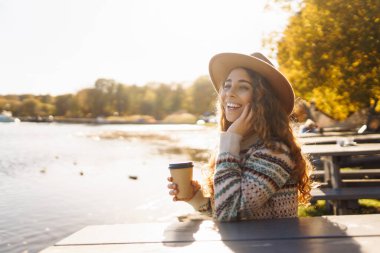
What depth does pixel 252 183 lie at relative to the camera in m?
2.18

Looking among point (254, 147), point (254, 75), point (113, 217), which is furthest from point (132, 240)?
point (113, 217)

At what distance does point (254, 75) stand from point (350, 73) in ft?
34.7

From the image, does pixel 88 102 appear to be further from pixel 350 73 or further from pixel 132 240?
pixel 132 240

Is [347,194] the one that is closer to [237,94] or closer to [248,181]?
[237,94]

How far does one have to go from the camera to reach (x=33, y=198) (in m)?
12.1

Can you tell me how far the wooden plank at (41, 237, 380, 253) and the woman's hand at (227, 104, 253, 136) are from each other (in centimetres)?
74

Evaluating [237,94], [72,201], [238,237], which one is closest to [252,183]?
[238,237]

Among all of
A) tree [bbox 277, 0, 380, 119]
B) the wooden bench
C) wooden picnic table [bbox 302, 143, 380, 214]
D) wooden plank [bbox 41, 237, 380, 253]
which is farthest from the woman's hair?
tree [bbox 277, 0, 380, 119]

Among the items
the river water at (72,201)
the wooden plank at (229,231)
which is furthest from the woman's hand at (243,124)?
the river water at (72,201)

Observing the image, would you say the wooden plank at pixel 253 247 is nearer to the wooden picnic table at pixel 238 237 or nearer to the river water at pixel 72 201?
the wooden picnic table at pixel 238 237

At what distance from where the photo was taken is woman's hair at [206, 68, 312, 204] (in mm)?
2402

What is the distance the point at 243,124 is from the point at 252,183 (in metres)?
0.41

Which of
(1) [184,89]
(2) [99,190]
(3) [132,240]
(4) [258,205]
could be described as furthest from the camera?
(1) [184,89]

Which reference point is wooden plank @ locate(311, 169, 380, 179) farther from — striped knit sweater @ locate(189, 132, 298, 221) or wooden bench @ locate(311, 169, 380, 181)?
striped knit sweater @ locate(189, 132, 298, 221)
